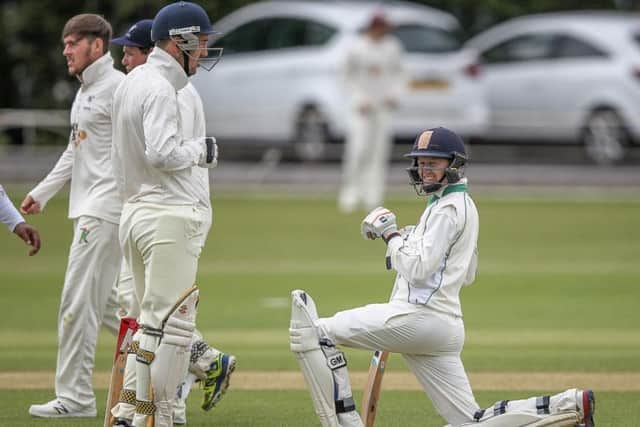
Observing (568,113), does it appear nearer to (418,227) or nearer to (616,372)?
(616,372)

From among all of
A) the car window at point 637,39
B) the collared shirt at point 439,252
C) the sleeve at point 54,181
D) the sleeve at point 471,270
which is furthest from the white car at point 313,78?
the collared shirt at point 439,252

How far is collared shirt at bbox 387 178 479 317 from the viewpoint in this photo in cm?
586

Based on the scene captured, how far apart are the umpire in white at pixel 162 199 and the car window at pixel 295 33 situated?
13.0 meters

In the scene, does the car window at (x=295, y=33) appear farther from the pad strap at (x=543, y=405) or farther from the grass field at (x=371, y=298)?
the pad strap at (x=543, y=405)

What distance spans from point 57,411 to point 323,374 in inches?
67.2

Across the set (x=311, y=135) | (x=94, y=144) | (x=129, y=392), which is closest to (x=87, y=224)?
(x=94, y=144)

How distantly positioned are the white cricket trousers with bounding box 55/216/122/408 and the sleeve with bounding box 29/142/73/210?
340mm

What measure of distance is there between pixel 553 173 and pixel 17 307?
979 cm

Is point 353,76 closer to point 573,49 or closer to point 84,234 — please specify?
point 573,49

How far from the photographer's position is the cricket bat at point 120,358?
20.4 feet

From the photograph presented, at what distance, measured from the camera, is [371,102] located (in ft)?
54.3

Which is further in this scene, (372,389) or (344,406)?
(372,389)

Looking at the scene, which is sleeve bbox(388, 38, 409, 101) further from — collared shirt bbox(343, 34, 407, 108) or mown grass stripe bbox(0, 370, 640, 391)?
mown grass stripe bbox(0, 370, 640, 391)

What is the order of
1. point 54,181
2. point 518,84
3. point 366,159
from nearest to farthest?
1. point 54,181
2. point 366,159
3. point 518,84
